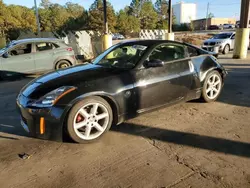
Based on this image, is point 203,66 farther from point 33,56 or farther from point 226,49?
point 226,49

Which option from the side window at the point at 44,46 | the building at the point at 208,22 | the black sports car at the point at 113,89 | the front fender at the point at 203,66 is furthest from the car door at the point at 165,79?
the building at the point at 208,22

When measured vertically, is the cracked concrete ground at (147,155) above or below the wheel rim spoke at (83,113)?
below

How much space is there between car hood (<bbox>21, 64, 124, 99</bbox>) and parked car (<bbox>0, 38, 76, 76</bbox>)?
5.43 meters

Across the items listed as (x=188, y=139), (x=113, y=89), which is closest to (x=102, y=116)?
(x=113, y=89)

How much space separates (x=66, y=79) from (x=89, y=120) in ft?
2.34

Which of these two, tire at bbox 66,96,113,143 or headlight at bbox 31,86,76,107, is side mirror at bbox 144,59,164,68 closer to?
tire at bbox 66,96,113,143

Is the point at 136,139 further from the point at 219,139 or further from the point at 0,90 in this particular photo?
the point at 0,90

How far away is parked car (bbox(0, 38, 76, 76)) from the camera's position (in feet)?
27.7

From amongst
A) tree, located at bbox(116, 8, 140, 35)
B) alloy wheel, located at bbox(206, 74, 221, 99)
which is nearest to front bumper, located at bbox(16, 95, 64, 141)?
alloy wheel, located at bbox(206, 74, 221, 99)

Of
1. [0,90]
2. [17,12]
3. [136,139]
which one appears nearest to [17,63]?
[0,90]

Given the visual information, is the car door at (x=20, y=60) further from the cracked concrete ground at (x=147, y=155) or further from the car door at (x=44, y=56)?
the cracked concrete ground at (x=147, y=155)

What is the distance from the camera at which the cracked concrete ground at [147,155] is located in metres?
2.55

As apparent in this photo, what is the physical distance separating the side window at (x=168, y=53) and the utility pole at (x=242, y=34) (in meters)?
8.14

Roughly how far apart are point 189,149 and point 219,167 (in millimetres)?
489
